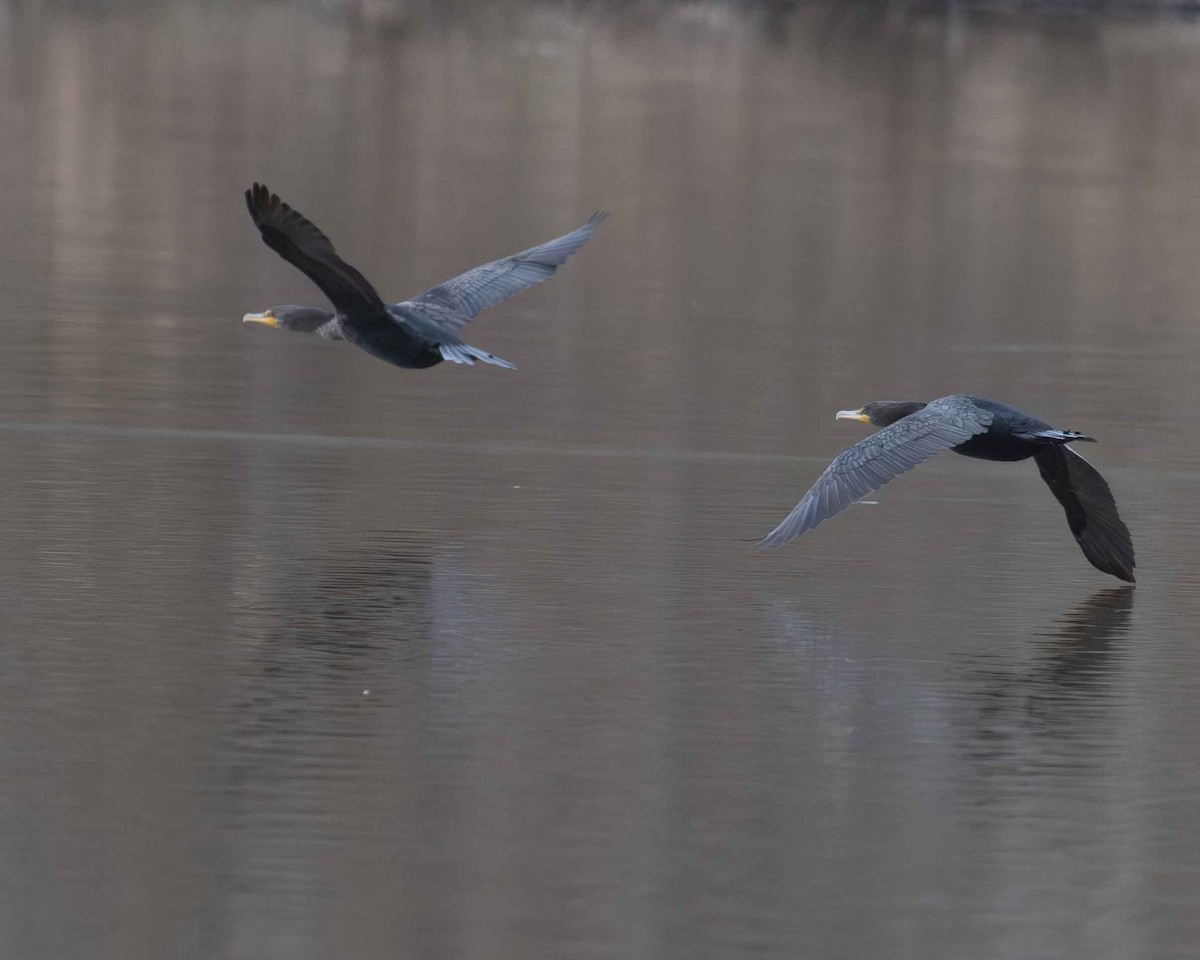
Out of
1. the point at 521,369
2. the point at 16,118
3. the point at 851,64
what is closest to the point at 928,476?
the point at 521,369

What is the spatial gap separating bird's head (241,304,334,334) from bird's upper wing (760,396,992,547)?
8.48 ft

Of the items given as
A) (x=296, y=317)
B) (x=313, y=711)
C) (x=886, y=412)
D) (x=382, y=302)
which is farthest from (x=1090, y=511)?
(x=313, y=711)

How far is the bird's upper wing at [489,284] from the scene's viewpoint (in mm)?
12422

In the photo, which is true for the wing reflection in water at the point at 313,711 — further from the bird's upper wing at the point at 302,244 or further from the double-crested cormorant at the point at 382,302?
the bird's upper wing at the point at 302,244

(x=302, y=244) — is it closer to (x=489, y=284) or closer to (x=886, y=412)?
(x=489, y=284)

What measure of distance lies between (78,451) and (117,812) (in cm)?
578

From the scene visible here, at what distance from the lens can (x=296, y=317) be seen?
40.3ft

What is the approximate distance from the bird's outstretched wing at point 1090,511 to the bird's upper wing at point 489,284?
8.74 ft

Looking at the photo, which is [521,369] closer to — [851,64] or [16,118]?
[16,118]

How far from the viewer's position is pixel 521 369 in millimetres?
16625

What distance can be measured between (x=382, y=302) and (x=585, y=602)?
1.94m

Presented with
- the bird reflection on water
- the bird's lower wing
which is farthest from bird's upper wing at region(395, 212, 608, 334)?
the bird reflection on water

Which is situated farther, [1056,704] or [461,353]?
[461,353]

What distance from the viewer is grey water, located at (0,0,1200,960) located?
7301 mm
